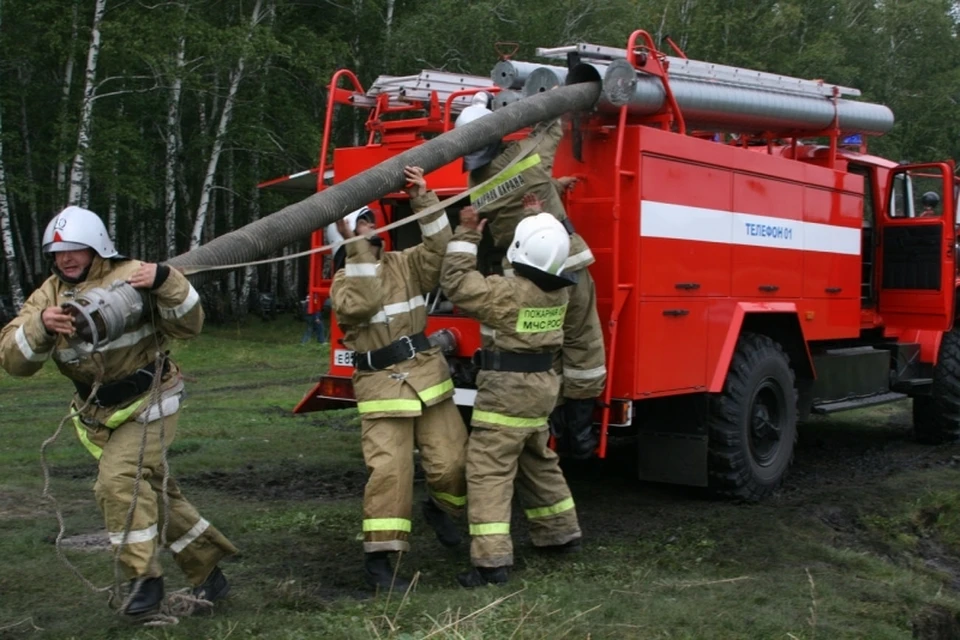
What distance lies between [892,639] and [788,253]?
10.8ft

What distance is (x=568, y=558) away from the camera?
5.42 m

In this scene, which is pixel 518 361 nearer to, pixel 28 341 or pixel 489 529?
pixel 489 529

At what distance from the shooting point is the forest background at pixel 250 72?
62.0 feet

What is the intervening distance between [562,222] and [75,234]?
99.5 inches

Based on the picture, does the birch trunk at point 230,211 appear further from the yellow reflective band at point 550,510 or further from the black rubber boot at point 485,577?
the black rubber boot at point 485,577

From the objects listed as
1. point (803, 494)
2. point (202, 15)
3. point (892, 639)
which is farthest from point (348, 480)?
point (202, 15)

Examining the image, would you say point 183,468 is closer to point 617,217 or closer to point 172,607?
point 172,607

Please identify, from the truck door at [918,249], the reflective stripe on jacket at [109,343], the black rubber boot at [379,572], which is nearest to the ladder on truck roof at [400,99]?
the black rubber boot at [379,572]

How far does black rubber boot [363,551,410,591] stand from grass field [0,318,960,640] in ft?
0.29

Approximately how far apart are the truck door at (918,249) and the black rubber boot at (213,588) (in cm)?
627

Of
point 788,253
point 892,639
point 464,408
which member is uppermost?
point 788,253

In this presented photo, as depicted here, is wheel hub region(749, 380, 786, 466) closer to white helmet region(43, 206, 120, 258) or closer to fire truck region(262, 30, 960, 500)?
fire truck region(262, 30, 960, 500)

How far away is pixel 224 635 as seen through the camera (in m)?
3.96

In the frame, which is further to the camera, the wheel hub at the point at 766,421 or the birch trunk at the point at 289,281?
the birch trunk at the point at 289,281
